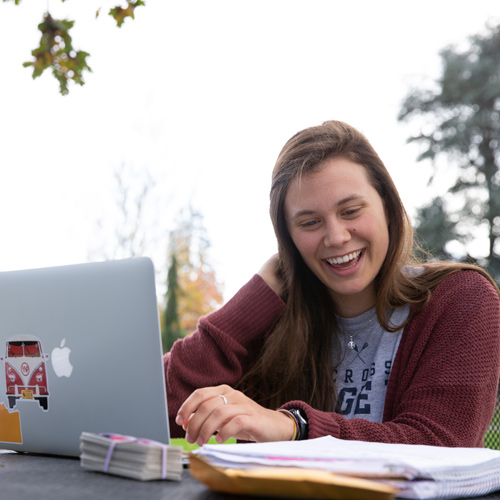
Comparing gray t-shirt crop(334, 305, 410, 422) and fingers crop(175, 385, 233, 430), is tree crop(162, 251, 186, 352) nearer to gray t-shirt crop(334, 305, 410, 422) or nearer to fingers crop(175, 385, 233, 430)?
gray t-shirt crop(334, 305, 410, 422)

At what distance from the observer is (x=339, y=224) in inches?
70.8

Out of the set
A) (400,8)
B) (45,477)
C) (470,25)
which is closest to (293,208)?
(45,477)

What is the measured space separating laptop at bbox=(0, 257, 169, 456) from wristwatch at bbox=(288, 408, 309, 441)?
306 millimetres

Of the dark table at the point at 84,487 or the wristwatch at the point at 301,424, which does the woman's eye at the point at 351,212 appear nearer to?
the wristwatch at the point at 301,424

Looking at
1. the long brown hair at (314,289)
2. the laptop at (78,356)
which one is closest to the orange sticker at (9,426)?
the laptop at (78,356)

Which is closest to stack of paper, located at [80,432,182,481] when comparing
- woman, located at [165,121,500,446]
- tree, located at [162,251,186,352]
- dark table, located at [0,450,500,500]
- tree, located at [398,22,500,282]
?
dark table, located at [0,450,500,500]

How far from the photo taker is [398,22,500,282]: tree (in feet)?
44.0

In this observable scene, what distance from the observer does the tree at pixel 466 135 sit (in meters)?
13.4

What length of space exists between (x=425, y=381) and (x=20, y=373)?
89cm

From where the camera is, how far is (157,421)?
105cm

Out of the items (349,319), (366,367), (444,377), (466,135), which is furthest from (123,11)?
(466,135)

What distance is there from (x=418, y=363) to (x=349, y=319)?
1.33 feet

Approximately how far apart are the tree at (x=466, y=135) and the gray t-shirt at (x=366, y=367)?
38.3 feet

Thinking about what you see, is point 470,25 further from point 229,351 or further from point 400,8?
Result: point 229,351
